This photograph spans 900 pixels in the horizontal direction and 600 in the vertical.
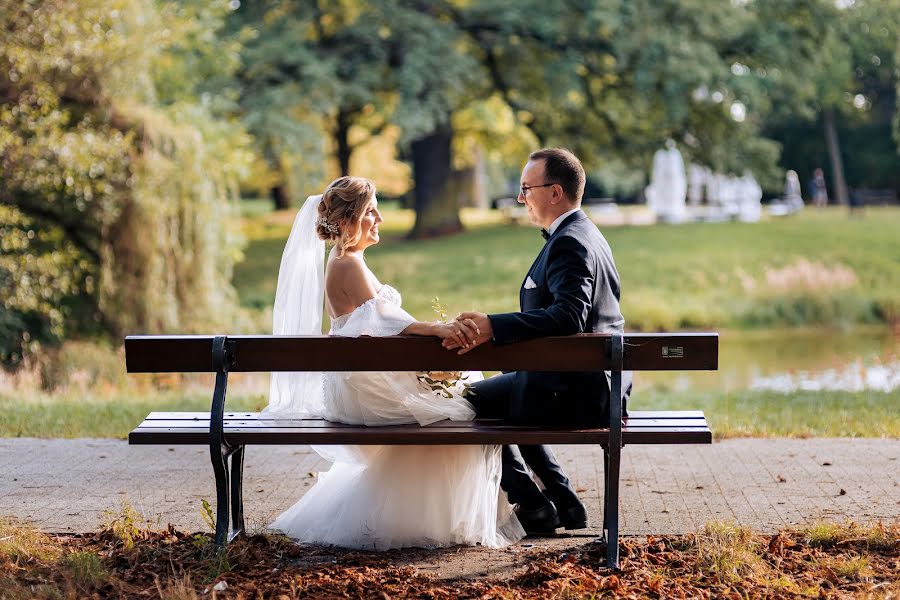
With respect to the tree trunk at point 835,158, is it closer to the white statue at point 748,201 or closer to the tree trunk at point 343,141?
the white statue at point 748,201

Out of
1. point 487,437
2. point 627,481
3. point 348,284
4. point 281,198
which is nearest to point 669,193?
point 281,198

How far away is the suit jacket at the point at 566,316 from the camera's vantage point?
15.8 feet

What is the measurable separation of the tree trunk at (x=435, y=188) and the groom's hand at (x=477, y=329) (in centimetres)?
2514

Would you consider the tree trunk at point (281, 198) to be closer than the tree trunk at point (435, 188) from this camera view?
No

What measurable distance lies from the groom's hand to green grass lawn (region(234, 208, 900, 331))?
17191mm

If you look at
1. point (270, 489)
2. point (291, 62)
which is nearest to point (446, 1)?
point (291, 62)

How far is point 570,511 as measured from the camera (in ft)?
17.8

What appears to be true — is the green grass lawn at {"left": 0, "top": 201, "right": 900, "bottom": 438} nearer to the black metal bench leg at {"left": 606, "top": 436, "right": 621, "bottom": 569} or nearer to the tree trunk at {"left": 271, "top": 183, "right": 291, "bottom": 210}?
the black metal bench leg at {"left": 606, "top": 436, "right": 621, "bottom": 569}

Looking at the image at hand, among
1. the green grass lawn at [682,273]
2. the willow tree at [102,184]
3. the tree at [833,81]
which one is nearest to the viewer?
the willow tree at [102,184]

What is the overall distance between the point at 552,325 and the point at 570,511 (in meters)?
1.06

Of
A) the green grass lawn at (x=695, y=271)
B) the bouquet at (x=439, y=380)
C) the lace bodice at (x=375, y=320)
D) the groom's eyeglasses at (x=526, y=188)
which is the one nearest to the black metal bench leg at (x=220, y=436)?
the lace bodice at (x=375, y=320)

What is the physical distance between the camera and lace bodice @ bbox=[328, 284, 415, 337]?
16.8 ft

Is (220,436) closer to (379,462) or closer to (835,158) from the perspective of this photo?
(379,462)

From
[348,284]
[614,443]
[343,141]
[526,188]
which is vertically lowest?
[614,443]
